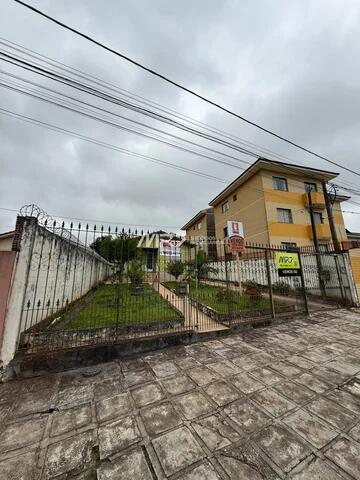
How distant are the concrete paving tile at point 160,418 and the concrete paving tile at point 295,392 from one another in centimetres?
164

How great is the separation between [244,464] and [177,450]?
634mm

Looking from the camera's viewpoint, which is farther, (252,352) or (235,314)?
(235,314)

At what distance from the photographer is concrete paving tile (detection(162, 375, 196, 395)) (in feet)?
10.1

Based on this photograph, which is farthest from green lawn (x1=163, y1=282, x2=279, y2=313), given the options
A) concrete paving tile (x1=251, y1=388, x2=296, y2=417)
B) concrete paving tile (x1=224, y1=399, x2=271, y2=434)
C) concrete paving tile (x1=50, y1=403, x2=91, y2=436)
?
concrete paving tile (x1=50, y1=403, x2=91, y2=436)

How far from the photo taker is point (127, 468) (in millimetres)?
1829

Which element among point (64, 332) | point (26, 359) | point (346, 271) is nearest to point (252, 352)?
point (64, 332)

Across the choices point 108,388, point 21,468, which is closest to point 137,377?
point 108,388

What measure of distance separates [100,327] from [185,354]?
198cm

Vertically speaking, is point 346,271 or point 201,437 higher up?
point 346,271

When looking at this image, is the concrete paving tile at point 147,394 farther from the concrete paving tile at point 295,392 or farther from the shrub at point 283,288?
the shrub at point 283,288

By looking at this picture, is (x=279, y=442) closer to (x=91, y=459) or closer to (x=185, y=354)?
(x=91, y=459)

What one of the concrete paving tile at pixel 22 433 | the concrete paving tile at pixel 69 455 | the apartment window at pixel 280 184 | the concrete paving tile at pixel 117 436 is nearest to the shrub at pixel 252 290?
the concrete paving tile at pixel 117 436

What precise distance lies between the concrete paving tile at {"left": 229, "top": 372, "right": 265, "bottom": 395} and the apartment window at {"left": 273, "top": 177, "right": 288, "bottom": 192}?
1676cm

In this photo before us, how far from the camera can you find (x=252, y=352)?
4.51 m
